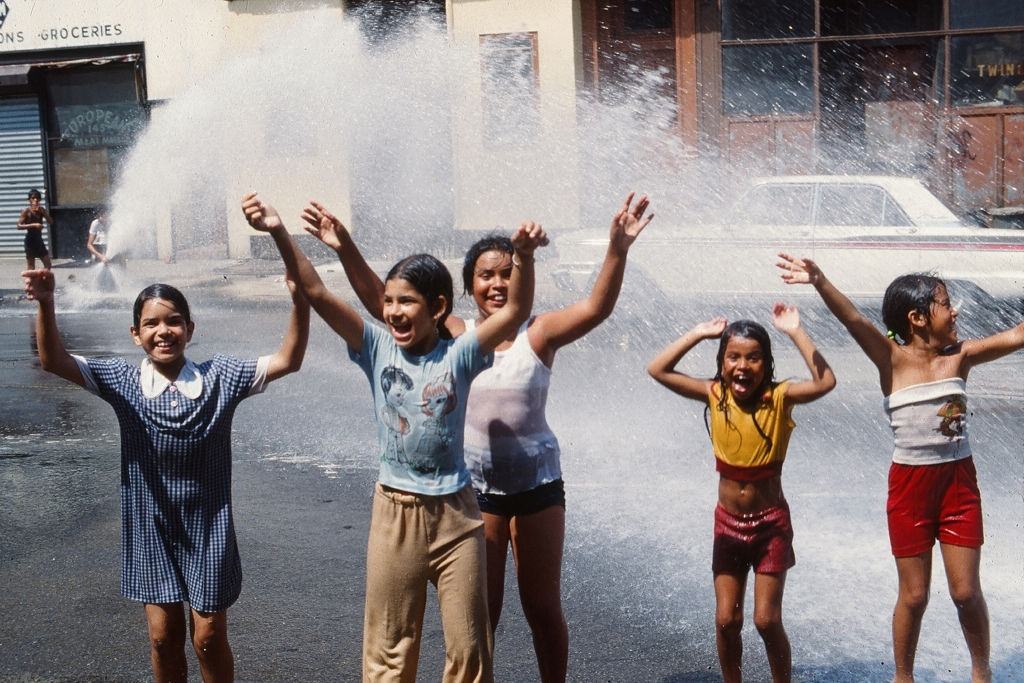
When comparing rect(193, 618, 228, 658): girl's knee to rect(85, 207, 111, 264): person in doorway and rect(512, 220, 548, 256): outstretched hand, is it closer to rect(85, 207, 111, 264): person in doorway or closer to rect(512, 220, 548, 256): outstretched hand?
rect(512, 220, 548, 256): outstretched hand

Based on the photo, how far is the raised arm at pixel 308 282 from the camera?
376cm

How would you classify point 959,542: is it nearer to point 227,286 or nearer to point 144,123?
point 227,286

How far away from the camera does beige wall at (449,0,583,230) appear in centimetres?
2005

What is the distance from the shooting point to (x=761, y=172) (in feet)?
65.8

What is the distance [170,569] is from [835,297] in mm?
2165

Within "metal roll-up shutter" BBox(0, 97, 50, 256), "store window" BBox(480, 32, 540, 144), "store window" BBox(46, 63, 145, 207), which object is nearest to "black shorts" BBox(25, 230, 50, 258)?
"store window" BBox(46, 63, 145, 207)

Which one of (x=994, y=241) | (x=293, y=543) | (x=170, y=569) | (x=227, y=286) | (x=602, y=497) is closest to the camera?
(x=170, y=569)

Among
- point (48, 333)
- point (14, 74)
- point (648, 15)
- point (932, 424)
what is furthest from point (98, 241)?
point (932, 424)

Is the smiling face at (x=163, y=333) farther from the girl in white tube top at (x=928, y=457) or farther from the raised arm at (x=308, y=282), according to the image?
the girl in white tube top at (x=928, y=457)

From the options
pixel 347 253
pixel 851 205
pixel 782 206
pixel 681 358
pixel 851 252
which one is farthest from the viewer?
pixel 782 206

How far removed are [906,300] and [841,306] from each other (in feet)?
0.95

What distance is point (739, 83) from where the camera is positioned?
20234mm

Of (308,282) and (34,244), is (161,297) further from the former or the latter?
(34,244)

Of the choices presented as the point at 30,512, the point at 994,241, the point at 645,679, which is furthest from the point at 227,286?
the point at 645,679
